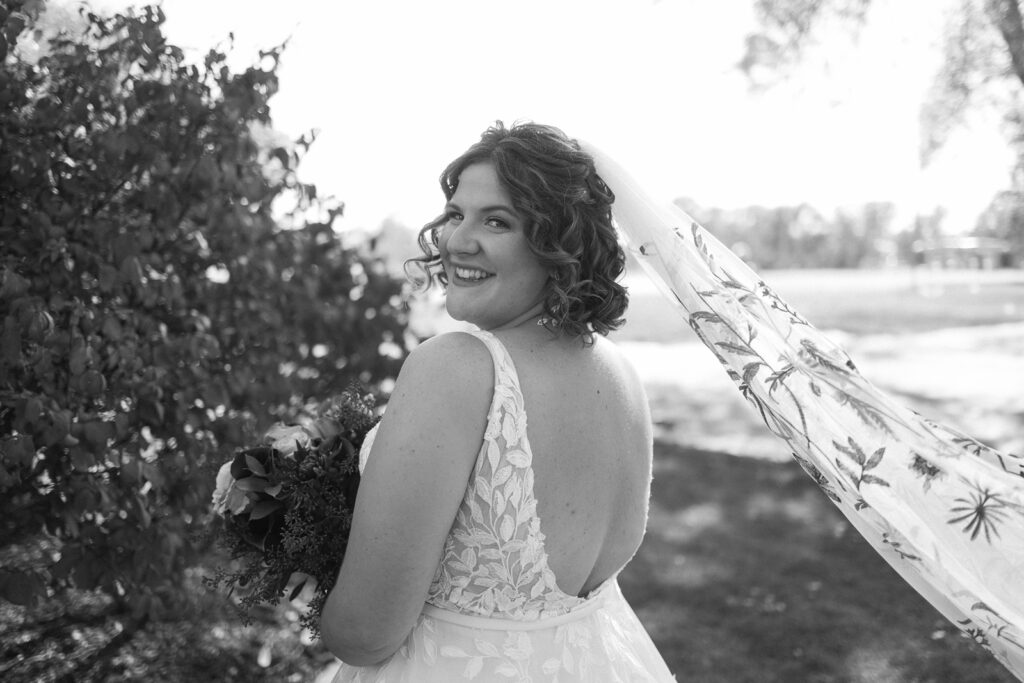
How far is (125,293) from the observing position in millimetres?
2811

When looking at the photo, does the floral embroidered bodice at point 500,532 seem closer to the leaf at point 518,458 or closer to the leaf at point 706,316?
the leaf at point 518,458

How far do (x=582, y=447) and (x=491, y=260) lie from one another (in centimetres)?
50

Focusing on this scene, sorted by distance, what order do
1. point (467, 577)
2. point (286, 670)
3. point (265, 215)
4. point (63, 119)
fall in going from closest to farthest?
point (467, 577) < point (63, 119) < point (265, 215) < point (286, 670)

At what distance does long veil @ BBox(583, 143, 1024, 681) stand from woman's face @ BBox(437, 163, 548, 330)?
34 centimetres

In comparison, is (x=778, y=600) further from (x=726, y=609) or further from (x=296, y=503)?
(x=296, y=503)

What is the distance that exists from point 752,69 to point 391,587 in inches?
282

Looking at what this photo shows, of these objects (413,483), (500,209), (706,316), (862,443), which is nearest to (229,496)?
(413,483)

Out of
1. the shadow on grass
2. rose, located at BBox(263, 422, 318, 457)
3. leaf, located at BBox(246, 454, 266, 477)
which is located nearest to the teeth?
rose, located at BBox(263, 422, 318, 457)

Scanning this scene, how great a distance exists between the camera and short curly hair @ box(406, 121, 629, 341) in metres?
2.07

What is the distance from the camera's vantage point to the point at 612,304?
2229mm

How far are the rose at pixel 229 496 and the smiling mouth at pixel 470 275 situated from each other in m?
0.78

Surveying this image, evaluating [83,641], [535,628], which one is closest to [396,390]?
[535,628]

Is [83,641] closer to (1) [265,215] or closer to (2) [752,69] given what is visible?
(1) [265,215]

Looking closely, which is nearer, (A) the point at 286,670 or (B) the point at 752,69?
(A) the point at 286,670
